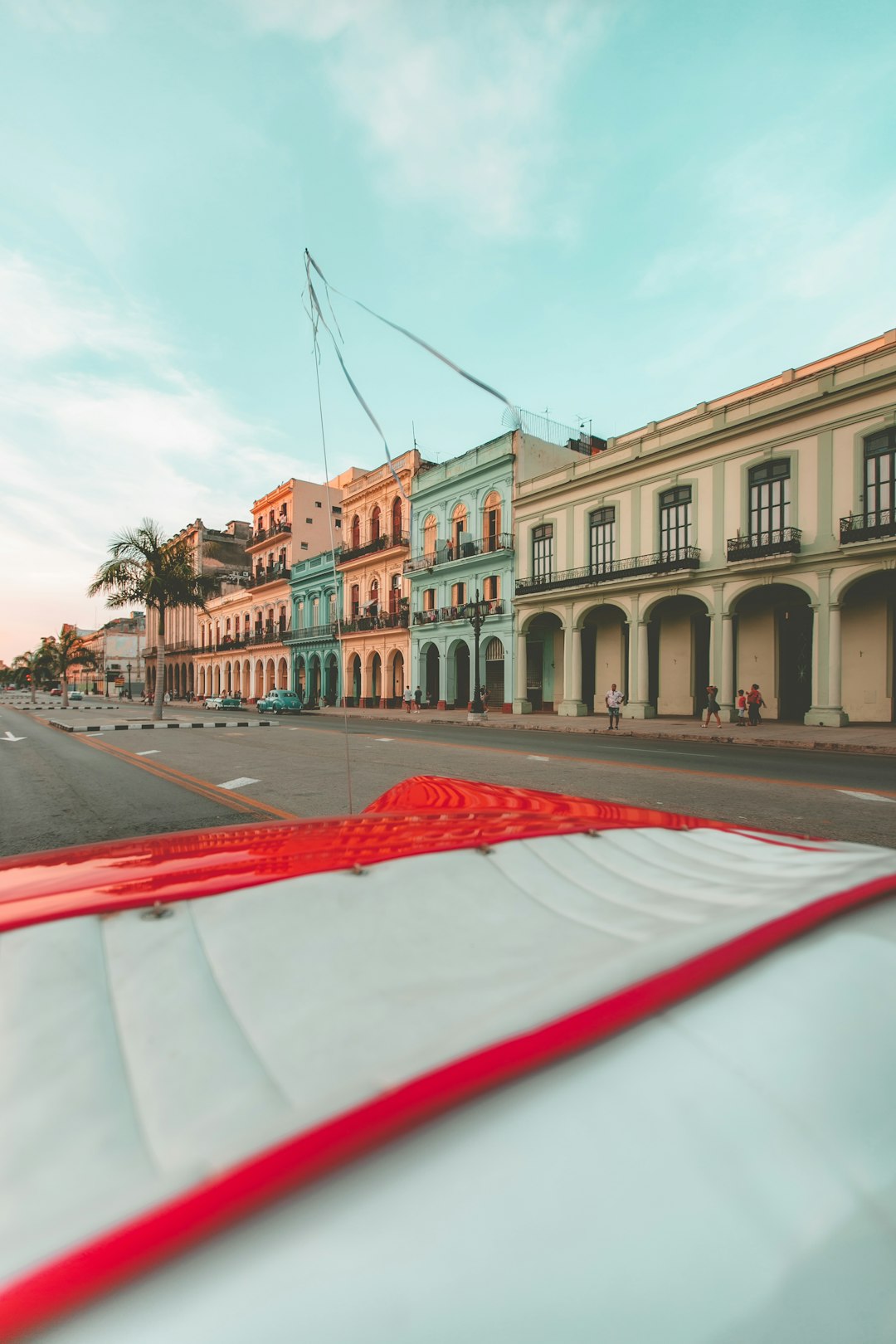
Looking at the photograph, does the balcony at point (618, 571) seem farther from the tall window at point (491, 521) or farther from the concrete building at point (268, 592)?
the concrete building at point (268, 592)

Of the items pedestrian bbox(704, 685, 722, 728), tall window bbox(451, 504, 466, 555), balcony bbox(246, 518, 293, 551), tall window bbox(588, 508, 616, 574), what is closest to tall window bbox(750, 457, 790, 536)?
pedestrian bbox(704, 685, 722, 728)

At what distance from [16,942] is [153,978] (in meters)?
0.28

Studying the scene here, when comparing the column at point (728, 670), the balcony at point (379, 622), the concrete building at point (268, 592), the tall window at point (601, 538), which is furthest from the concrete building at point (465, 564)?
the concrete building at point (268, 592)

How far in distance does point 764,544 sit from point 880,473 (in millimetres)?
3234

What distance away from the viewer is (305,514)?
46938 millimetres

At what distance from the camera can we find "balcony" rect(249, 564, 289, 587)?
46344 mm

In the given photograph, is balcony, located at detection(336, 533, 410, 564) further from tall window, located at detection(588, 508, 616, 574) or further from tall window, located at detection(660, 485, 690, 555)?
tall window, located at detection(660, 485, 690, 555)

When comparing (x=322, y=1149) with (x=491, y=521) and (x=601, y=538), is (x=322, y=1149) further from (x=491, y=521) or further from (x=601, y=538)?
(x=491, y=521)

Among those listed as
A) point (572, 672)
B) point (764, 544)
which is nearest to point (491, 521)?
point (572, 672)

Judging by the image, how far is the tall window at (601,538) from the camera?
78.3 ft

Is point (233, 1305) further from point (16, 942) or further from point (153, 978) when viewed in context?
point (16, 942)

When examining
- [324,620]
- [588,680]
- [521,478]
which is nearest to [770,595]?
[588,680]

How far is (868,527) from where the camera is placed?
16.8 m

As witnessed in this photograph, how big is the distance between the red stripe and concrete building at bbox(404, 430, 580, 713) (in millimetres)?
24081
